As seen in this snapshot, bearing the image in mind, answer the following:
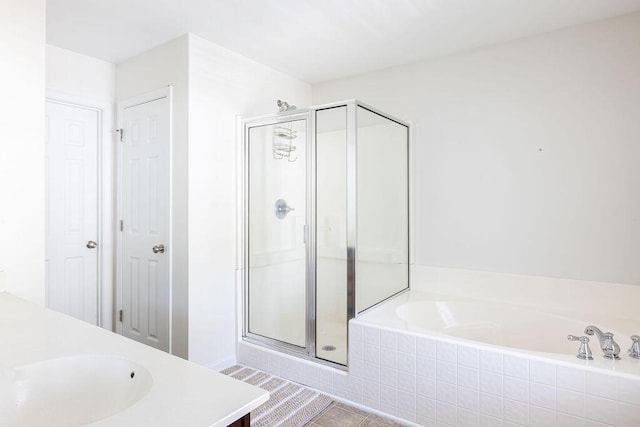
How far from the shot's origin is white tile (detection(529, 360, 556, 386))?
1.81m

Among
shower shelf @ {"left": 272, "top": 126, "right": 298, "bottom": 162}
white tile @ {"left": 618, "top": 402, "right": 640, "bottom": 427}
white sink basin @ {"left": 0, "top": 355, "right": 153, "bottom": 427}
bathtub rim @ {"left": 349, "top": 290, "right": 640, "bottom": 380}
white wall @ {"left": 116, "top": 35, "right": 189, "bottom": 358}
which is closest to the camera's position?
white sink basin @ {"left": 0, "top": 355, "right": 153, "bottom": 427}

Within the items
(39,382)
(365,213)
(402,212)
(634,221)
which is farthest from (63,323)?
(634,221)

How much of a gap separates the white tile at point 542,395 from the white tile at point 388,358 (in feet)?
2.26

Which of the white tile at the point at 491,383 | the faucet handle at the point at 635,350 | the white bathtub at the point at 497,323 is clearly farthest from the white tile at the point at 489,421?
the faucet handle at the point at 635,350

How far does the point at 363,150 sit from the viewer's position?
2652mm

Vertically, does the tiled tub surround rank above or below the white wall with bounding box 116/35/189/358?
below

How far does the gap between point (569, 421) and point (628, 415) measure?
0.74ft

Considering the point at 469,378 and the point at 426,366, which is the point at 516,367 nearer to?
the point at 469,378

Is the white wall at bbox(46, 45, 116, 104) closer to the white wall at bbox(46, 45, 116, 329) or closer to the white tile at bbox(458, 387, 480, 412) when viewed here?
the white wall at bbox(46, 45, 116, 329)

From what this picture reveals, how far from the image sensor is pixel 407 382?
220 centimetres

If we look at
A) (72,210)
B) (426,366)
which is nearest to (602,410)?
(426,366)

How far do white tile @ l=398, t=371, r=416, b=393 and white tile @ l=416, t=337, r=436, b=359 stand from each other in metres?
0.14

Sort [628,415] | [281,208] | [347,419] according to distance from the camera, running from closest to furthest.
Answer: [628,415]
[347,419]
[281,208]

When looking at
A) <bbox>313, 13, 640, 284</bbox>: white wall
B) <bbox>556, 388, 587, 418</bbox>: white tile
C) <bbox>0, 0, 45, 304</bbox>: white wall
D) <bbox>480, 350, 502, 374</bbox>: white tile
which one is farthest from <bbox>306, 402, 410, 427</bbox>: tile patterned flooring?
<bbox>0, 0, 45, 304</bbox>: white wall
